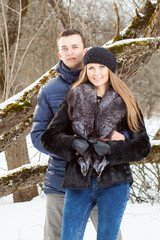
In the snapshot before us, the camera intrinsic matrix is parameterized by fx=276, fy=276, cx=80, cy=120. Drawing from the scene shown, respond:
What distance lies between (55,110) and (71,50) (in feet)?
1.45

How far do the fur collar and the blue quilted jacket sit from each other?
26cm

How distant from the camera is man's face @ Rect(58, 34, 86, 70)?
1971 mm

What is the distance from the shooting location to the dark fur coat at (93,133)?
5.19 feet

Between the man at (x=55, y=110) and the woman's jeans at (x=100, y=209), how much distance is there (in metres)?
0.29

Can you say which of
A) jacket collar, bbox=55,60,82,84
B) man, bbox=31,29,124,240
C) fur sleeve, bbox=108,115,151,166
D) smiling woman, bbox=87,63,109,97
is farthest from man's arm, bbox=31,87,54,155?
fur sleeve, bbox=108,115,151,166

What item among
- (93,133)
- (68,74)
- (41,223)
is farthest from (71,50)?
(41,223)

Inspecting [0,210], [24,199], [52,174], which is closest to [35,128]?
[52,174]

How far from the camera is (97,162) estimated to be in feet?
5.18

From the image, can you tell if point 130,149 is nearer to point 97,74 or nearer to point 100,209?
point 100,209

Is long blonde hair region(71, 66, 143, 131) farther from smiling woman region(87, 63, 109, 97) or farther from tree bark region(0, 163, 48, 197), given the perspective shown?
tree bark region(0, 163, 48, 197)

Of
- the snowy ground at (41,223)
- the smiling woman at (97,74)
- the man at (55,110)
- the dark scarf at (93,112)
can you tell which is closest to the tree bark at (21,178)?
the snowy ground at (41,223)

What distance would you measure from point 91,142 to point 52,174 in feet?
1.70

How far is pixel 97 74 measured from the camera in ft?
5.60

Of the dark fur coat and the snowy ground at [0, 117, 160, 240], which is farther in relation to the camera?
the snowy ground at [0, 117, 160, 240]
